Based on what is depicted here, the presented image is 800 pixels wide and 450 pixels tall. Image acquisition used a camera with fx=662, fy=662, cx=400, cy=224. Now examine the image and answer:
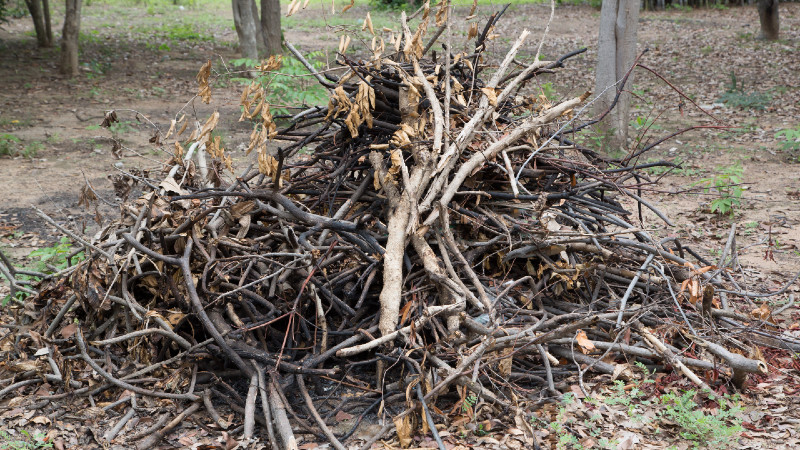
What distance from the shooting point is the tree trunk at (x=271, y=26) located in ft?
43.9

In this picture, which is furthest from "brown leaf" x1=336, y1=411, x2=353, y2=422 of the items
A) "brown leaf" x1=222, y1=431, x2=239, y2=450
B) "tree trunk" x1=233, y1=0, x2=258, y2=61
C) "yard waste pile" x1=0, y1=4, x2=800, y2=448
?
"tree trunk" x1=233, y1=0, x2=258, y2=61

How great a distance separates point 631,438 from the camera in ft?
10.4

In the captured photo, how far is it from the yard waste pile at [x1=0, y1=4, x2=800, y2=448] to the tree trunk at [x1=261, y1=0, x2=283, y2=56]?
31.3 feet

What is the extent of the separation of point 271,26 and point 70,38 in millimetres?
3731

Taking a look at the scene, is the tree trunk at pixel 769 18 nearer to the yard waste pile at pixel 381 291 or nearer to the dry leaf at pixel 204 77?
the yard waste pile at pixel 381 291

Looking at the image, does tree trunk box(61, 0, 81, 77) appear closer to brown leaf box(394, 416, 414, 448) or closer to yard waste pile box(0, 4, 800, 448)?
yard waste pile box(0, 4, 800, 448)

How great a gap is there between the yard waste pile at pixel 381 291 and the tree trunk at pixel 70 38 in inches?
340

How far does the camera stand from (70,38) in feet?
39.5

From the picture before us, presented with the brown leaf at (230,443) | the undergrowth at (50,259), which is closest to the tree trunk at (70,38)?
the undergrowth at (50,259)

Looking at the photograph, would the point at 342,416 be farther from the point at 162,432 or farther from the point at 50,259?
the point at 50,259

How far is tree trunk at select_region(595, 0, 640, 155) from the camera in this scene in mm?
8305

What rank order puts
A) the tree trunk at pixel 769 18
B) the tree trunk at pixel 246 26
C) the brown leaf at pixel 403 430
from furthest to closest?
the tree trunk at pixel 769 18 → the tree trunk at pixel 246 26 → the brown leaf at pixel 403 430

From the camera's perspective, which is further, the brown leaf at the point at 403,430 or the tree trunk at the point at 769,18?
the tree trunk at the point at 769,18

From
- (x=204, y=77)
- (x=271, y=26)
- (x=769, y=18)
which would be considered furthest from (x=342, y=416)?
(x=769, y=18)
